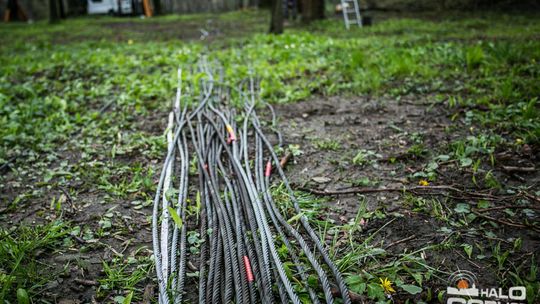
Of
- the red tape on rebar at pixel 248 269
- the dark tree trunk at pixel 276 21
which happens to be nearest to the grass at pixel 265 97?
the red tape on rebar at pixel 248 269

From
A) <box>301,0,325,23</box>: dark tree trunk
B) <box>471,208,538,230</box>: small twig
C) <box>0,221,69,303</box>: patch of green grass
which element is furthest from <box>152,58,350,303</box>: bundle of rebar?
<box>301,0,325,23</box>: dark tree trunk

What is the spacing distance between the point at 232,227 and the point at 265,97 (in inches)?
101

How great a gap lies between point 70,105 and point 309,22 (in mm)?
7987

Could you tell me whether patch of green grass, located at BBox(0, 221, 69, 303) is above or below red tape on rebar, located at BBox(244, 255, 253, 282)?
above

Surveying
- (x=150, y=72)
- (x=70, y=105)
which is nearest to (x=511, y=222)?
(x=70, y=105)

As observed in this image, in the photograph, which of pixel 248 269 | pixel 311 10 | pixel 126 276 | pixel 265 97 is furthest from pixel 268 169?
pixel 311 10

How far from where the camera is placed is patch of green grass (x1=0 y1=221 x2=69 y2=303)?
1.85 m

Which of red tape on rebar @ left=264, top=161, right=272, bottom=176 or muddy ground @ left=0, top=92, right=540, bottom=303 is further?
red tape on rebar @ left=264, top=161, right=272, bottom=176

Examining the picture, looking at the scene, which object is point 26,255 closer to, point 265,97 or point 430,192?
point 430,192

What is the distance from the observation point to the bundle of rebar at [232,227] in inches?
71.2

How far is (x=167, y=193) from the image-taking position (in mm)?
2566

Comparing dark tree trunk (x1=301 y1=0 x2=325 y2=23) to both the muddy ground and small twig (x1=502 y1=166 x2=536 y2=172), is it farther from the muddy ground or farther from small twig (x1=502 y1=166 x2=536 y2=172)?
small twig (x1=502 y1=166 x2=536 y2=172)

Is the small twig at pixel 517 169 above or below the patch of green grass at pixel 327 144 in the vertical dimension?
below

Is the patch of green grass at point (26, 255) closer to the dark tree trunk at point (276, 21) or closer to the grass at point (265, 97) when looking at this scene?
the grass at point (265, 97)
